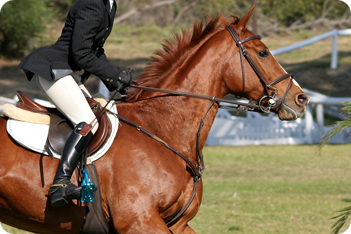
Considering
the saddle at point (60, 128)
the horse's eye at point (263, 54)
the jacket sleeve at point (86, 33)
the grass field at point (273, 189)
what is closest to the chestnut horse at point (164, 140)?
the horse's eye at point (263, 54)

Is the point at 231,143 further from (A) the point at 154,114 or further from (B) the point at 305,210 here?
(A) the point at 154,114

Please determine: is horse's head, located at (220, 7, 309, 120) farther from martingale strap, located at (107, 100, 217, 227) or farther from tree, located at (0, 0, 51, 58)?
tree, located at (0, 0, 51, 58)

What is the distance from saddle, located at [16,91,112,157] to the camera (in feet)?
12.0

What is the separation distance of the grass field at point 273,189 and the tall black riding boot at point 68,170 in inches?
121

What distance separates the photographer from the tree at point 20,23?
816 inches

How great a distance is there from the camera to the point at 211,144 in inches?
585

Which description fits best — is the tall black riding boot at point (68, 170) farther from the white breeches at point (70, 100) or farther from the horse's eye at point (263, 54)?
the horse's eye at point (263, 54)

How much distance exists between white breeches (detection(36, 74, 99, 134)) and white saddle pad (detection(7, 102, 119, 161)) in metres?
0.17

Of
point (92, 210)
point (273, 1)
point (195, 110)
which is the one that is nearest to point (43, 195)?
point (92, 210)

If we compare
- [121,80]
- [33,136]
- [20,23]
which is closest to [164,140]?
[121,80]

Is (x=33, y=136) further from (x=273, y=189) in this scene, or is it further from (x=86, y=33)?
(x=273, y=189)

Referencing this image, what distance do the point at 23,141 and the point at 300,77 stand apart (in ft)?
60.7

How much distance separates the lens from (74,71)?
12.5ft

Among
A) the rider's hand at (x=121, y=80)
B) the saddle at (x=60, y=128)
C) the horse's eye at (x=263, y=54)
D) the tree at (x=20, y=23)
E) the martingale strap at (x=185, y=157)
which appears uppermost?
the horse's eye at (x=263, y=54)
